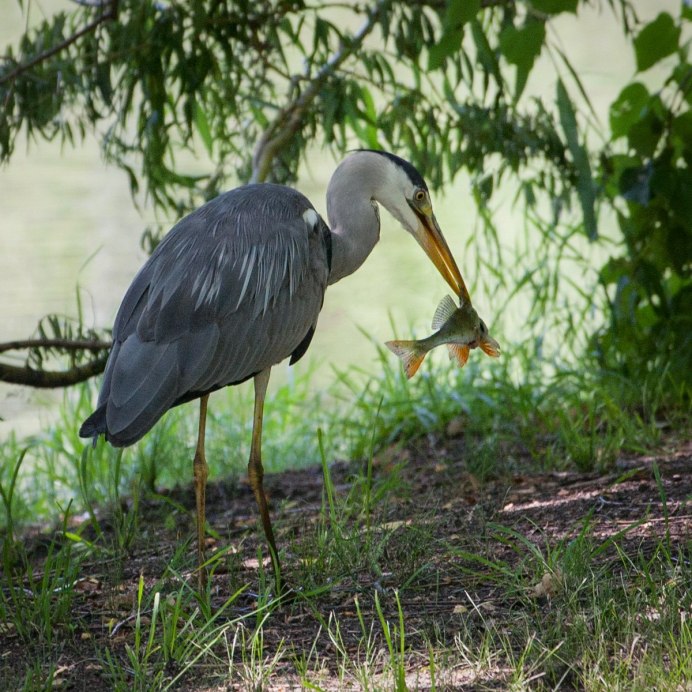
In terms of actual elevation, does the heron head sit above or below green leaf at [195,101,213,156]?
below

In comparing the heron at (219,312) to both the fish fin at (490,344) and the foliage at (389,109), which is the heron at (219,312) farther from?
the foliage at (389,109)

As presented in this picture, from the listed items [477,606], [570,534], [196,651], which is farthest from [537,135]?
[196,651]

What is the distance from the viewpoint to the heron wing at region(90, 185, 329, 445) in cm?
373

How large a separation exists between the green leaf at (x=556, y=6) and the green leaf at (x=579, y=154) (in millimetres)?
467

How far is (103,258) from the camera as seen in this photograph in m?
9.80

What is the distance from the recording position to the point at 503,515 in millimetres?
4207

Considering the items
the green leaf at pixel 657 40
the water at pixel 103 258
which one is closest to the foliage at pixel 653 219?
the green leaf at pixel 657 40

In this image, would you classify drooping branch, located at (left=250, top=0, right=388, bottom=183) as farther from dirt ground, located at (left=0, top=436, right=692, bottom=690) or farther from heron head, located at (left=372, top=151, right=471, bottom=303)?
dirt ground, located at (left=0, top=436, right=692, bottom=690)

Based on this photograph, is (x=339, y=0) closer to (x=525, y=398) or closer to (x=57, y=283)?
(x=57, y=283)

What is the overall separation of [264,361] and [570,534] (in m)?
1.20

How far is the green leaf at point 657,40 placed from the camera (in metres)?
4.87

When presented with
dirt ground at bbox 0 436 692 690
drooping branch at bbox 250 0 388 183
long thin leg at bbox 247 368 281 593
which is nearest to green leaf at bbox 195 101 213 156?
drooping branch at bbox 250 0 388 183

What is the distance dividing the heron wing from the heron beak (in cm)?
49

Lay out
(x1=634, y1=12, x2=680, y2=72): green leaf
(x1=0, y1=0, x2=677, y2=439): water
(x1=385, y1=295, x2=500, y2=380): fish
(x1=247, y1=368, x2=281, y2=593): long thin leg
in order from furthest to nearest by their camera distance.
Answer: (x1=0, y1=0, x2=677, y2=439): water, (x1=634, y1=12, x2=680, y2=72): green leaf, (x1=385, y1=295, x2=500, y2=380): fish, (x1=247, y1=368, x2=281, y2=593): long thin leg
